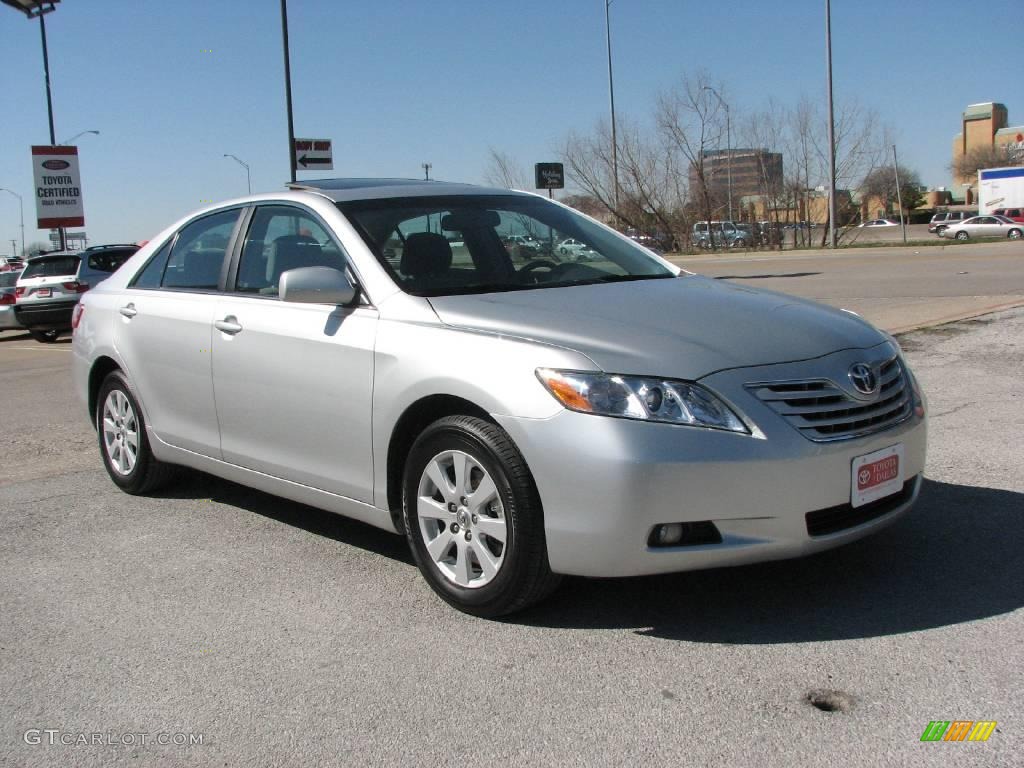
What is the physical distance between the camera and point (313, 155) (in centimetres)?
2119

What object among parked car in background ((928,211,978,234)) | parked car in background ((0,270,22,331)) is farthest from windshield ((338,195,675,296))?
parked car in background ((928,211,978,234))

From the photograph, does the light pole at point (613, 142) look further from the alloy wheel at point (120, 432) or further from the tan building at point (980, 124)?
the tan building at point (980, 124)

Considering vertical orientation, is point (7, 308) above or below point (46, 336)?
above

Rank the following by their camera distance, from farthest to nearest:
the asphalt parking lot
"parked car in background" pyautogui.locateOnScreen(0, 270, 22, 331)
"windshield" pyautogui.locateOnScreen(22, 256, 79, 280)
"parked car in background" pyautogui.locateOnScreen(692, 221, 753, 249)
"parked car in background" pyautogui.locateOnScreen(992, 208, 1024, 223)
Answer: "parked car in background" pyautogui.locateOnScreen(992, 208, 1024, 223), "parked car in background" pyautogui.locateOnScreen(692, 221, 753, 249), "parked car in background" pyautogui.locateOnScreen(0, 270, 22, 331), "windshield" pyautogui.locateOnScreen(22, 256, 79, 280), the asphalt parking lot

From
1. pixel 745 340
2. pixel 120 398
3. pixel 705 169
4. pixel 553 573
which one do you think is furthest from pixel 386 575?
pixel 705 169

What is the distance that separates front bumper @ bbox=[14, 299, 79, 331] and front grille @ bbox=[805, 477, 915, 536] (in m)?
16.1

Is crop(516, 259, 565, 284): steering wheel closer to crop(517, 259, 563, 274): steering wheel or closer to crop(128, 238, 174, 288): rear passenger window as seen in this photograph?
crop(517, 259, 563, 274): steering wheel

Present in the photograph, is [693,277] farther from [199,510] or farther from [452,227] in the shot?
[199,510]

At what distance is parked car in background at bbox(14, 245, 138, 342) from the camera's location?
1744cm

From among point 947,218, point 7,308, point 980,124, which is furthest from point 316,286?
point 980,124

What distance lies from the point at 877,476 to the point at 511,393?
1.35 meters

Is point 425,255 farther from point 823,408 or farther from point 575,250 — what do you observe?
point 823,408

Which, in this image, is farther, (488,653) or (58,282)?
(58,282)

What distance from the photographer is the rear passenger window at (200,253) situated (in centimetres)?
526
